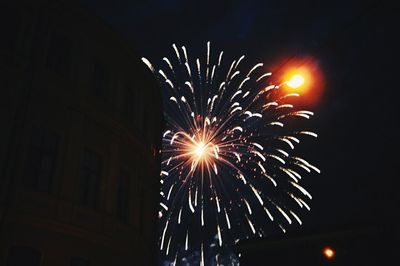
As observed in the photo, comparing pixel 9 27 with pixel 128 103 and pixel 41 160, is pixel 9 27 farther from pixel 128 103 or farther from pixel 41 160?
pixel 128 103

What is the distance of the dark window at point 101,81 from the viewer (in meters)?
17.5

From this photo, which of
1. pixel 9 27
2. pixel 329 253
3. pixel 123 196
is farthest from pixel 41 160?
pixel 329 253

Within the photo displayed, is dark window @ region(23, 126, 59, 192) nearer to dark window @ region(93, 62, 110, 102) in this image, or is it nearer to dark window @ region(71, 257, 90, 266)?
dark window @ region(71, 257, 90, 266)

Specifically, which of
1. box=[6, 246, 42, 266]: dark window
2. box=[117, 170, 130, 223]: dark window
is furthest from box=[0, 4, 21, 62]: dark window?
box=[117, 170, 130, 223]: dark window

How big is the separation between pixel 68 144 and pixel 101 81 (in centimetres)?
388

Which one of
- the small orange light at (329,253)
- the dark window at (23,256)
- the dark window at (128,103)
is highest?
the dark window at (128,103)

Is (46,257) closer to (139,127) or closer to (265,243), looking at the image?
(139,127)

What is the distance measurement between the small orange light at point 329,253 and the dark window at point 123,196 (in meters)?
11.2

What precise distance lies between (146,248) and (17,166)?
7801 millimetres

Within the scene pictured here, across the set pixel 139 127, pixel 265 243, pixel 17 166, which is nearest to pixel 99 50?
pixel 139 127

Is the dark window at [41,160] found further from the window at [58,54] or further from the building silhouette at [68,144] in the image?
the window at [58,54]

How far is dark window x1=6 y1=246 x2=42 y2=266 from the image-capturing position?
1262cm

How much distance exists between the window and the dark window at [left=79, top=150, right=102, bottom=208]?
3281mm

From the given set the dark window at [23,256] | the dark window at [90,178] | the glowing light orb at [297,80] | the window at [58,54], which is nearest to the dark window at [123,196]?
the dark window at [90,178]
